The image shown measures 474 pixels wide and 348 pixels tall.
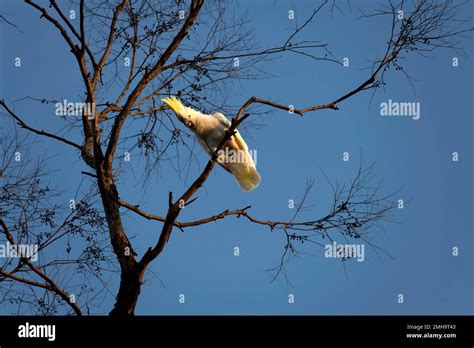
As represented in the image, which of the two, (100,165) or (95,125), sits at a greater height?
(95,125)

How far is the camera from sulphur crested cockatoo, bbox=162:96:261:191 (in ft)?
18.1

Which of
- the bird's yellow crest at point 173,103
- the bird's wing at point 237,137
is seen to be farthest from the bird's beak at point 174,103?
the bird's wing at point 237,137

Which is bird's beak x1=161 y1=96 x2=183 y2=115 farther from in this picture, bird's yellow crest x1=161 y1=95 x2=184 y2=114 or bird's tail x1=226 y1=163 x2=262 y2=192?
bird's tail x1=226 y1=163 x2=262 y2=192

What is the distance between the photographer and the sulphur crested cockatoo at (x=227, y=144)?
552cm

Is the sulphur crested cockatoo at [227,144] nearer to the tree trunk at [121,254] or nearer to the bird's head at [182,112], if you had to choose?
the bird's head at [182,112]

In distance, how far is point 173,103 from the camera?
5.24 meters

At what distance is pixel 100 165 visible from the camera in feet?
14.7

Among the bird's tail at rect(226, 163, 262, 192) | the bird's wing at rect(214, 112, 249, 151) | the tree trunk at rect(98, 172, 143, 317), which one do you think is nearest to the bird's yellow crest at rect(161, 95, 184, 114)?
the bird's wing at rect(214, 112, 249, 151)

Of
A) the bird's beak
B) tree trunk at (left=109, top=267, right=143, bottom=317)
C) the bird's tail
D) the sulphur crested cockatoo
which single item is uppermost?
the bird's beak
